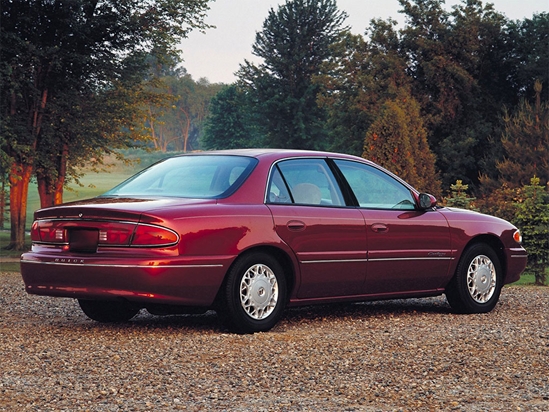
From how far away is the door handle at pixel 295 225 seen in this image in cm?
805

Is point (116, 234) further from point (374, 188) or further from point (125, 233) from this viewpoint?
point (374, 188)

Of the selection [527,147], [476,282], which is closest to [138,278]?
[476,282]

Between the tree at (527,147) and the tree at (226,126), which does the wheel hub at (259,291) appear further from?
the tree at (226,126)

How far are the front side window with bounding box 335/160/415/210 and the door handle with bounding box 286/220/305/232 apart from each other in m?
0.94

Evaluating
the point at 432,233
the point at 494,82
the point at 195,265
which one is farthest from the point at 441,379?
the point at 494,82

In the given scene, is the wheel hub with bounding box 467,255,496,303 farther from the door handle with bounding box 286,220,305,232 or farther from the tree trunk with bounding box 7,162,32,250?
the tree trunk with bounding box 7,162,32,250

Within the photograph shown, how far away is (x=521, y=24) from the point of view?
177 ft

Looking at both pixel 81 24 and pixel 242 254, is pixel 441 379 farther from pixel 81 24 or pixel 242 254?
pixel 81 24

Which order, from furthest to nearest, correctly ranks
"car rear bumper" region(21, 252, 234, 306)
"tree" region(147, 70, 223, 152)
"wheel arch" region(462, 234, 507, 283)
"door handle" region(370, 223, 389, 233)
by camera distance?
"tree" region(147, 70, 223, 152) → "wheel arch" region(462, 234, 507, 283) → "door handle" region(370, 223, 389, 233) → "car rear bumper" region(21, 252, 234, 306)

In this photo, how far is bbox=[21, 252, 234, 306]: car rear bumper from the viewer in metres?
7.27

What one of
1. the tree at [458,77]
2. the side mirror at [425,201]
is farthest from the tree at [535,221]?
the tree at [458,77]

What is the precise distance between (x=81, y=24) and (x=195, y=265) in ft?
79.3

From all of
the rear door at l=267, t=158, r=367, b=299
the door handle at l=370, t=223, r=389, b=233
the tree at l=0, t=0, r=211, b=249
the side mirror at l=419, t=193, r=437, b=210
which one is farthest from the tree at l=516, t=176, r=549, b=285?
the tree at l=0, t=0, r=211, b=249

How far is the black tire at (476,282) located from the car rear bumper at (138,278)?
9.99 feet
